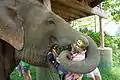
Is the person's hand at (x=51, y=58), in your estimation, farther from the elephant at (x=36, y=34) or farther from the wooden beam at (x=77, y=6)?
the wooden beam at (x=77, y=6)

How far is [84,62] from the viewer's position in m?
2.33

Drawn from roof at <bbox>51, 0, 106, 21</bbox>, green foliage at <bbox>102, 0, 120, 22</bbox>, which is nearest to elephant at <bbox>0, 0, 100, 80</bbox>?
roof at <bbox>51, 0, 106, 21</bbox>

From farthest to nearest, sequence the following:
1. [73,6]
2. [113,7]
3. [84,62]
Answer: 1. [113,7]
2. [73,6]
3. [84,62]

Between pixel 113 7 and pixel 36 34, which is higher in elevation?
pixel 113 7

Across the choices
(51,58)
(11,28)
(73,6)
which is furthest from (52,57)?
(73,6)

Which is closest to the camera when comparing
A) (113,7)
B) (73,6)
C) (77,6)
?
(73,6)

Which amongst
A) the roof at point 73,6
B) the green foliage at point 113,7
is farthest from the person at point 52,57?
the green foliage at point 113,7

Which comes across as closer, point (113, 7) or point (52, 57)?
point (52, 57)

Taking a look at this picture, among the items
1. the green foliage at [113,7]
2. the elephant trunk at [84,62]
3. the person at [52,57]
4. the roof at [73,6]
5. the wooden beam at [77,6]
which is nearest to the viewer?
the elephant trunk at [84,62]

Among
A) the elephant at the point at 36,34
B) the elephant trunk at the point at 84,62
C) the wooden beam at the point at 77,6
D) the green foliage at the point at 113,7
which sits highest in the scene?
the green foliage at the point at 113,7

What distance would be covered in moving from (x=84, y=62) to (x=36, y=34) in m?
0.39

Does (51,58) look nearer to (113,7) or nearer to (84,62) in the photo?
(84,62)

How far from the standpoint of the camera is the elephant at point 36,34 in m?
2.35

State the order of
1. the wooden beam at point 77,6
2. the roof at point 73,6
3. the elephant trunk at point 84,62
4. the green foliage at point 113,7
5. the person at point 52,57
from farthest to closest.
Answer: the green foliage at point 113,7 → the roof at point 73,6 → the wooden beam at point 77,6 → the person at point 52,57 → the elephant trunk at point 84,62
